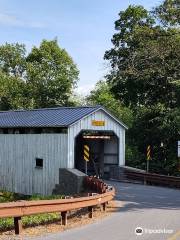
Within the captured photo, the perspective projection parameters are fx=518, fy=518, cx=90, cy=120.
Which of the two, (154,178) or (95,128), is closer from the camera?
(154,178)

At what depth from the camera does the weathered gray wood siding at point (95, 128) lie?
1101 inches

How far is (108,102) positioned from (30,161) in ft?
135

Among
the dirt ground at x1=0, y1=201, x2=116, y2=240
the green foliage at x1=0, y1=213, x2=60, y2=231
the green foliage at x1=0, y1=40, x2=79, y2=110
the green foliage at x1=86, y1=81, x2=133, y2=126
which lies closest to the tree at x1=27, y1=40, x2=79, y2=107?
the green foliage at x1=0, y1=40, x2=79, y2=110

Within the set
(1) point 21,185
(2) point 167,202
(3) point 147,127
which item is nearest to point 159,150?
(3) point 147,127

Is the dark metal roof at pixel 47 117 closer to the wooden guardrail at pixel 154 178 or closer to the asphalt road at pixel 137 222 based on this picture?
the wooden guardrail at pixel 154 178

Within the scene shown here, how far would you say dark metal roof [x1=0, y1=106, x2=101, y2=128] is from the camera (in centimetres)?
2892

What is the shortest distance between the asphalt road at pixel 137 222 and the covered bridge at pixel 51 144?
670cm

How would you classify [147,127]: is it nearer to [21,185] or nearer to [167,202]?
[21,185]

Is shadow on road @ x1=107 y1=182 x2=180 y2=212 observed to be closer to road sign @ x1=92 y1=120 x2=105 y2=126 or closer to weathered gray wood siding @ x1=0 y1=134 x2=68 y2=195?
weathered gray wood siding @ x1=0 y1=134 x2=68 y2=195

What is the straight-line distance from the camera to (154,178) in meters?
29.0

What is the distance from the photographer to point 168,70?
38.4 meters

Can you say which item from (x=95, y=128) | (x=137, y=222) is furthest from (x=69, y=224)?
(x=95, y=128)

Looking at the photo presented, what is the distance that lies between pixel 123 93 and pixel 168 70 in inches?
188

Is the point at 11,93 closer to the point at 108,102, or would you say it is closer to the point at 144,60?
the point at 108,102
